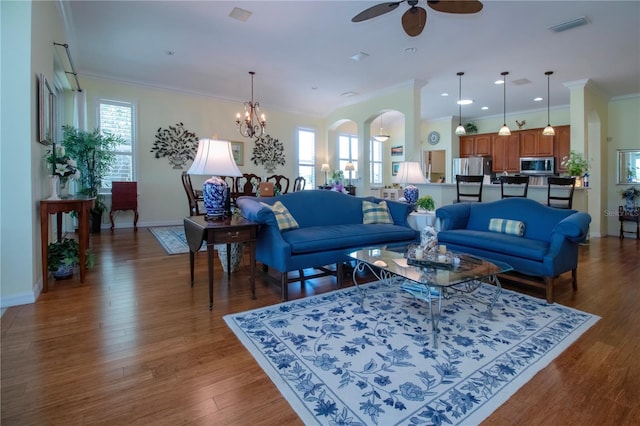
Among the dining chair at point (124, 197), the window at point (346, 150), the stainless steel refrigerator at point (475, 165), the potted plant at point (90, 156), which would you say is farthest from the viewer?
the window at point (346, 150)

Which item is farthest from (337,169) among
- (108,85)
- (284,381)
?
(284,381)

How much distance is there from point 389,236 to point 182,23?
3.68 meters

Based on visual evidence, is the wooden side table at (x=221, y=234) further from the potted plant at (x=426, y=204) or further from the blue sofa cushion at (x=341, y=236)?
the potted plant at (x=426, y=204)

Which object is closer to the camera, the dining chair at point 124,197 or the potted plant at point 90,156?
the potted plant at point 90,156

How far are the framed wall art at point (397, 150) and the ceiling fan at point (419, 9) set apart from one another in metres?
8.21

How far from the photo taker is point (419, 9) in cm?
295

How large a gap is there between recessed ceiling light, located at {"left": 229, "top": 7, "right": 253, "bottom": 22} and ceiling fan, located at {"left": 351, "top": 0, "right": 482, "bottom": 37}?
1443 millimetres

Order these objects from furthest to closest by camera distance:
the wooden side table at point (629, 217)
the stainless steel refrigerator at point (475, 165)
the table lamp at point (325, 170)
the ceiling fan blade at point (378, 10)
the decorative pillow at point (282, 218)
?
the table lamp at point (325, 170) → the stainless steel refrigerator at point (475, 165) → the wooden side table at point (629, 217) → the decorative pillow at point (282, 218) → the ceiling fan blade at point (378, 10)

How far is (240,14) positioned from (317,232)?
9.15ft

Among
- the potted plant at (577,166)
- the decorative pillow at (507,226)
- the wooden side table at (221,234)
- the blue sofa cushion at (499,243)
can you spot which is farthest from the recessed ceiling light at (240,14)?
the potted plant at (577,166)

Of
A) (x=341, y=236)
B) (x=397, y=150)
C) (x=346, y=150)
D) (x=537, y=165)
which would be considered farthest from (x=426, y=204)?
(x=397, y=150)

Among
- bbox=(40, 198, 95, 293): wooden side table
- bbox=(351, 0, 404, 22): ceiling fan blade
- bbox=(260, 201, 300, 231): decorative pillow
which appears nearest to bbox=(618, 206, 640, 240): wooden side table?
bbox=(351, 0, 404, 22): ceiling fan blade

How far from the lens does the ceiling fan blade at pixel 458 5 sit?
2.80 m

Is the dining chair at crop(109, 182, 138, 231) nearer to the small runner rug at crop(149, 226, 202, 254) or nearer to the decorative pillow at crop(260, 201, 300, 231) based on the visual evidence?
the small runner rug at crop(149, 226, 202, 254)
